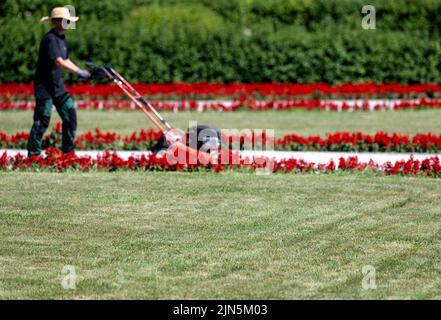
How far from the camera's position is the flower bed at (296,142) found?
15.0m

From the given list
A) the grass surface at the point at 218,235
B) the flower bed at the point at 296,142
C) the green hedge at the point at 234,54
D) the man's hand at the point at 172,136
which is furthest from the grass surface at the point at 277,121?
the grass surface at the point at 218,235

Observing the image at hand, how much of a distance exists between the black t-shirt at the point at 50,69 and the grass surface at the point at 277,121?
3.49 m

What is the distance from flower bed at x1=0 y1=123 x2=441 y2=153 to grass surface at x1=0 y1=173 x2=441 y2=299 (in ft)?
7.63

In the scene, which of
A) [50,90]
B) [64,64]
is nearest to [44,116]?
[50,90]

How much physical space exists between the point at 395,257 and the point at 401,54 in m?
15.9

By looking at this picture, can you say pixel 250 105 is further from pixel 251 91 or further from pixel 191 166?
pixel 191 166

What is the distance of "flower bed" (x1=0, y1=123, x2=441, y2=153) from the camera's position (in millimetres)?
15047

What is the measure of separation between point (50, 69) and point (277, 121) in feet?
19.7

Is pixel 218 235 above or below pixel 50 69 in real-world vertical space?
below

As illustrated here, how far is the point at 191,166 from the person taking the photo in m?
13.0

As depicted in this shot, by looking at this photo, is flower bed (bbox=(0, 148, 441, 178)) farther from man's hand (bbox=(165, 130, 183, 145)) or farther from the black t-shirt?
the black t-shirt

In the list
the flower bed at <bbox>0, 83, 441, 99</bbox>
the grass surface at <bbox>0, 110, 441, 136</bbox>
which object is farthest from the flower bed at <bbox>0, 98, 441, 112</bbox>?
the flower bed at <bbox>0, 83, 441, 99</bbox>

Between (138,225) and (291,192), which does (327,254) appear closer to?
(138,225)

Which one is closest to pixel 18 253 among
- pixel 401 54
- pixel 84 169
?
pixel 84 169
